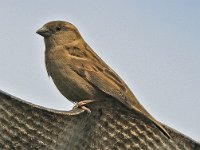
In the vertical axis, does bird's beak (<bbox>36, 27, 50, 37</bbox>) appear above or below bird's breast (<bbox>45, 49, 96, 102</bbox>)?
above

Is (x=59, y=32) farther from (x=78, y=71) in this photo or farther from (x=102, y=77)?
(x=102, y=77)

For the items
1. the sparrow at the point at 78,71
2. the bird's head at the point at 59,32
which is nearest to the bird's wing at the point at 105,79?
the sparrow at the point at 78,71

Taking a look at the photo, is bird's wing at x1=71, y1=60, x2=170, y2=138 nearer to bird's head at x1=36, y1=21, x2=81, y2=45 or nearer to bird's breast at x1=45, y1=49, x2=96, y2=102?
bird's breast at x1=45, y1=49, x2=96, y2=102

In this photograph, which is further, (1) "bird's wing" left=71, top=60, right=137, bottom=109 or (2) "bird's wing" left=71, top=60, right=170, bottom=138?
(1) "bird's wing" left=71, top=60, right=137, bottom=109

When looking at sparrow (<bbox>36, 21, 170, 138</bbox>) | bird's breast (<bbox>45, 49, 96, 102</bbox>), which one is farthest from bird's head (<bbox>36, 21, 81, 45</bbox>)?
bird's breast (<bbox>45, 49, 96, 102</bbox>)

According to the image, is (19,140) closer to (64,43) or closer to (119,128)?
(119,128)

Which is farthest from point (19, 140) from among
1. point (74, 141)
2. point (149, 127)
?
point (149, 127)

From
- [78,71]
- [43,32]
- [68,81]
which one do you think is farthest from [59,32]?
[68,81]
